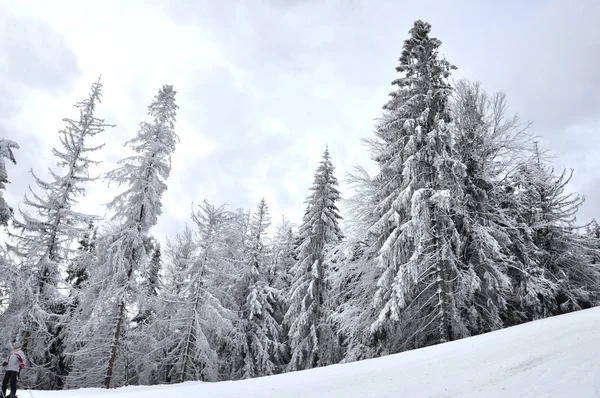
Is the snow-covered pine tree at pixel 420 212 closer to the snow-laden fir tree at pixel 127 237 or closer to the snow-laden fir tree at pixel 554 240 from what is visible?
the snow-laden fir tree at pixel 554 240

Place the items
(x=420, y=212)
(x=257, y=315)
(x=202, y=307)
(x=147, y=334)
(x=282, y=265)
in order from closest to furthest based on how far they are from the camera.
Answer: (x=420, y=212) → (x=202, y=307) → (x=147, y=334) → (x=257, y=315) → (x=282, y=265)

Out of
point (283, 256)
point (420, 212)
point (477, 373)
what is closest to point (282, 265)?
point (283, 256)

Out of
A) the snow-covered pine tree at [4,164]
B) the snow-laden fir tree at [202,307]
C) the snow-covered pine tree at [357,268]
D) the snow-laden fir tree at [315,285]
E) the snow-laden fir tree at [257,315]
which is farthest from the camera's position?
the snow-laden fir tree at [257,315]

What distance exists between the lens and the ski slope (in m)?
5.37

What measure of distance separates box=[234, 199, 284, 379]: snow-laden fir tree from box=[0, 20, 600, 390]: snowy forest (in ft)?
0.56

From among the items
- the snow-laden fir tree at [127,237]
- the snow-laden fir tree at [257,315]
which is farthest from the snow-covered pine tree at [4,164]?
the snow-laden fir tree at [257,315]

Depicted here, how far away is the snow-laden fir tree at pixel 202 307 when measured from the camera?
19484 mm

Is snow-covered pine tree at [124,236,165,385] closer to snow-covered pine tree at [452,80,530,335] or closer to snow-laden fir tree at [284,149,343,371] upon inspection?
snow-laden fir tree at [284,149,343,371]

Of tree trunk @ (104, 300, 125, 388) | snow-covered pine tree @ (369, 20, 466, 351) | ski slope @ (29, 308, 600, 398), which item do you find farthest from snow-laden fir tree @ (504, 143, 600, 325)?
tree trunk @ (104, 300, 125, 388)

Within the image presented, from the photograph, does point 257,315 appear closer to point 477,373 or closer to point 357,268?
point 357,268

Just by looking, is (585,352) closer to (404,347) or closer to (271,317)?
(404,347)

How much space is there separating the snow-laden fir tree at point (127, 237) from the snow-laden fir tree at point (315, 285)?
944 cm

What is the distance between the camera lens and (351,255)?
15.3 m

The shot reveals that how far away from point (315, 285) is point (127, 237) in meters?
11.2
